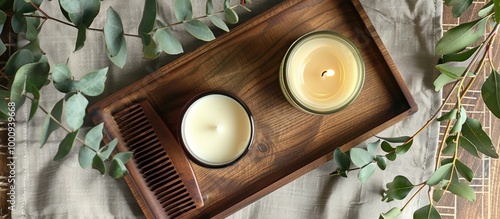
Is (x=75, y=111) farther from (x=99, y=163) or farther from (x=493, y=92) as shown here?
(x=493, y=92)

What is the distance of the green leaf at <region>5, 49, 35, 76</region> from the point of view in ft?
2.06

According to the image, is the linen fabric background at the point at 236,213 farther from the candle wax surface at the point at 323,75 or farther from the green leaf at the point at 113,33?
the green leaf at the point at 113,33

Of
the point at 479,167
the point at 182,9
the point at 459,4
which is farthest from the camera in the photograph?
the point at 479,167

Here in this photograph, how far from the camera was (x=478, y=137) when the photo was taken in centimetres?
75

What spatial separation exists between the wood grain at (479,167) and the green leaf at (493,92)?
0.50ft

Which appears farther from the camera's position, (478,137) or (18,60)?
(478,137)

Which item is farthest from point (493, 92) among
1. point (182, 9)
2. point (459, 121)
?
point (182, 9)

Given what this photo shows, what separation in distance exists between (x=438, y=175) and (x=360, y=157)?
0.31 feet

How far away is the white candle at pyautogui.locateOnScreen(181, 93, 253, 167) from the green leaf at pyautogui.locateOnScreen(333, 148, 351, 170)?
4.3 inches

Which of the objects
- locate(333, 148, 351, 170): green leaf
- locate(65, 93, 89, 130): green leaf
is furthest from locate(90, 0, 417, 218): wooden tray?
locate(65, 93, 89, 130): green leaf

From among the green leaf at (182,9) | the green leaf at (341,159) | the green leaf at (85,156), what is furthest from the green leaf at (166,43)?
the green leaf at (341,159)

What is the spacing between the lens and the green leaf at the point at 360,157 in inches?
30.0

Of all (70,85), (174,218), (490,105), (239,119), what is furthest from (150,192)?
(490,105)

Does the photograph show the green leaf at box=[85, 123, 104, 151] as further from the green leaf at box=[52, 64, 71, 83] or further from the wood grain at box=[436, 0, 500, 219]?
the wood grain at box=[436, 0, 500, 219]
